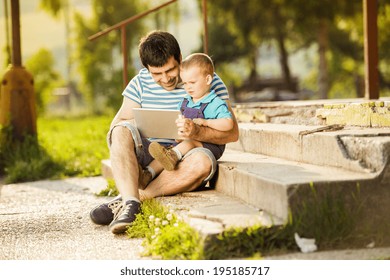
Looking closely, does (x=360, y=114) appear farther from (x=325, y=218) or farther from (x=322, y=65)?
(x=322, y=65)

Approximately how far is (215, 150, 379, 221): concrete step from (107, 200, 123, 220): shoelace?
0.60 m

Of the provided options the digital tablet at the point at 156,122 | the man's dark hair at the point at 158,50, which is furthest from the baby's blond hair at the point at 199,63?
the digital tablet at the point at 156,122

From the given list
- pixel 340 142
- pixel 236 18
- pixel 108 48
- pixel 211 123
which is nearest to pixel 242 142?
pixel 211 123

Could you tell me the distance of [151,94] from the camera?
4449 mm

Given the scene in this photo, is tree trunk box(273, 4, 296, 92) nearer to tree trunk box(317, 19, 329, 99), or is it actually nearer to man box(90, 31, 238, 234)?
tree trunk box(317, 19, 329, 99)

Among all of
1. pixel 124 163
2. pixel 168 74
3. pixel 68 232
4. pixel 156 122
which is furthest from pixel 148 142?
pixel 68 232

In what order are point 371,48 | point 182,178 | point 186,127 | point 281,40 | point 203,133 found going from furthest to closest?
point 281,40
point 371,48
point 182,178
point 203,133
point 186,127

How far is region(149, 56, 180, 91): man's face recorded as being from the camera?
4230 mm

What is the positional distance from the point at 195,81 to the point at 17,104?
3.95 meters

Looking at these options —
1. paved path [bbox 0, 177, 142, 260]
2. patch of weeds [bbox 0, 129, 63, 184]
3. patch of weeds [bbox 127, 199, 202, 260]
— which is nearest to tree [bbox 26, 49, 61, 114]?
patch of weeds [bbox 0, 129, 63, 184]

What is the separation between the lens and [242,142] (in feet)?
17.0

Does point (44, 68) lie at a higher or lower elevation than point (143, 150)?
higher

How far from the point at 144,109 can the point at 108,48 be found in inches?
1067
